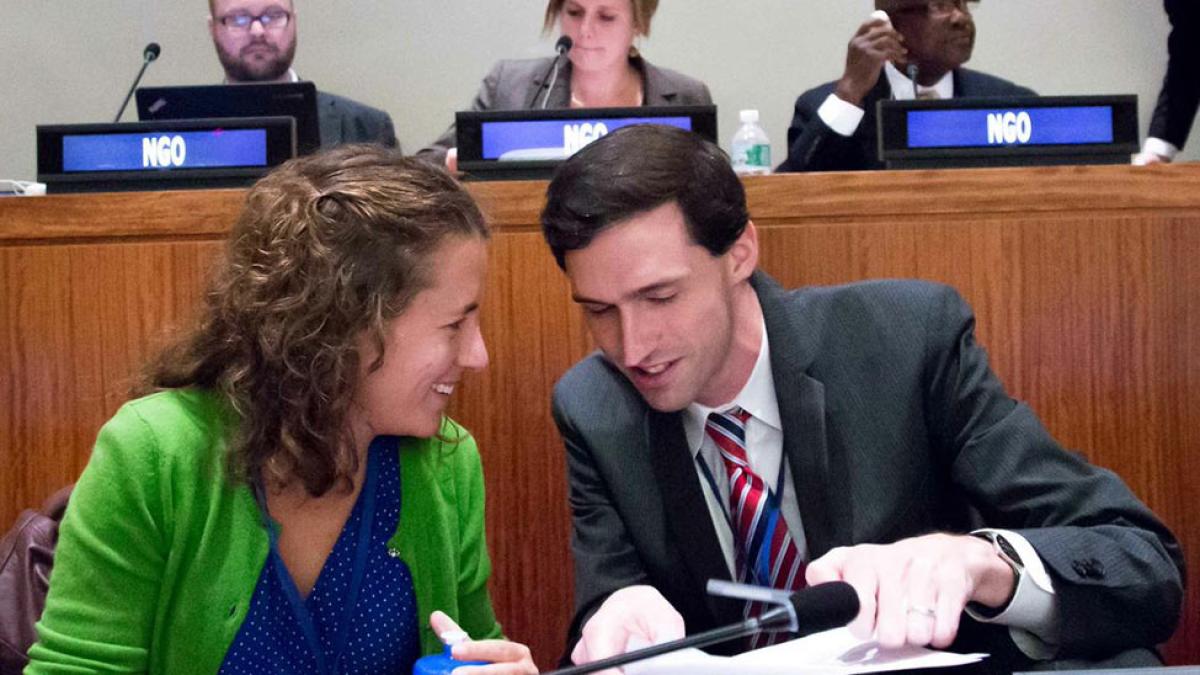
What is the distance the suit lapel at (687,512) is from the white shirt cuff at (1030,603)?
1.05ft

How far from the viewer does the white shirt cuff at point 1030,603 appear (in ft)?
4.69

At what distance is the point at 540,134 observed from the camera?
256 cm

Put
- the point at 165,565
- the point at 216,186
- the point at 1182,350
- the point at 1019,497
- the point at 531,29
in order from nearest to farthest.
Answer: the point at 165,565 < the point at 1019,497 < the point at 1182,350 < the point at 216,186 < the point at 531,29

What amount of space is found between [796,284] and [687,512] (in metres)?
0.56

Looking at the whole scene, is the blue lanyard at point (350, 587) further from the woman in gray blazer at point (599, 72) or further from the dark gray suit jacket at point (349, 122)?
the dark gray suit jacket at point (349, 122)

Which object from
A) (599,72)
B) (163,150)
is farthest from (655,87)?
(163,150)

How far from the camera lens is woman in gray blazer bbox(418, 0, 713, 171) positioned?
389 cm

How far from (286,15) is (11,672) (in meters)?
3.00

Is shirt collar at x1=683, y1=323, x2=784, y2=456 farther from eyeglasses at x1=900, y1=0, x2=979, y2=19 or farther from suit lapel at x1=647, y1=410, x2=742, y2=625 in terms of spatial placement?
eyeglasses at x1=900, y1=0, x2=979, y2=19

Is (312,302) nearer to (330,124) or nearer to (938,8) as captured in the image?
(330,124)

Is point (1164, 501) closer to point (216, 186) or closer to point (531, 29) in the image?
point (216, 186)

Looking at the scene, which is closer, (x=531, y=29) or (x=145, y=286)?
(x=145, y=286)

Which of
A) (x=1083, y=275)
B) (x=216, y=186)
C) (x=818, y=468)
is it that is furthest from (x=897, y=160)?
(x=216, y=186)

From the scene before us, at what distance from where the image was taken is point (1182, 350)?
2.10 m
